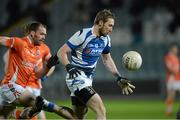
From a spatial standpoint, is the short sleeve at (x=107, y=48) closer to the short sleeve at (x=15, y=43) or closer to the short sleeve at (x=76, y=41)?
the short sleeve at (x=76, y=41)

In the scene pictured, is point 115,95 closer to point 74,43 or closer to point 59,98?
point 59,98

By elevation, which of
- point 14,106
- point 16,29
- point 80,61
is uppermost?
point 16,29

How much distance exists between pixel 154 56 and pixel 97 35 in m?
14.1

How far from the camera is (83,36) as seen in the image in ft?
25.3

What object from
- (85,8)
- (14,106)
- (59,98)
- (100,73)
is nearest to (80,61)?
(14,106)

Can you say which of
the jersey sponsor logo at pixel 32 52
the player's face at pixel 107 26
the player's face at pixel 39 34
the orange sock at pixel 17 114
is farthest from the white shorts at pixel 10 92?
the player's face at pixel 107 26

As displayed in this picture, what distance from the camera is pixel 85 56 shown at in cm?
785

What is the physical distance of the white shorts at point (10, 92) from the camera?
8.14 metres

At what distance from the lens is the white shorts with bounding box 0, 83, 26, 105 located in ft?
26.7

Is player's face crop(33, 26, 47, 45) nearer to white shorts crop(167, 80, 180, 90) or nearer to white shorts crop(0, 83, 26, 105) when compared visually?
white shorts crop(0, 83, 26, 105)

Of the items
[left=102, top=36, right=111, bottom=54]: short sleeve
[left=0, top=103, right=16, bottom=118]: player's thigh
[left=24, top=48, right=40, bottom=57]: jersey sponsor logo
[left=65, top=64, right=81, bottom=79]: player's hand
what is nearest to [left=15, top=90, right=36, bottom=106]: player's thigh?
[left=0, top=103, right=16, bottom=118]: player's thigh

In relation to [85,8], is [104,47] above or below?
below

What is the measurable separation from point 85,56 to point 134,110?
799 cm

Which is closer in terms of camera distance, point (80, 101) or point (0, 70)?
point (80, 101)
